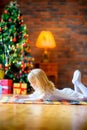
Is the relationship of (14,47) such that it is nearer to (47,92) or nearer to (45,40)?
(45,40)

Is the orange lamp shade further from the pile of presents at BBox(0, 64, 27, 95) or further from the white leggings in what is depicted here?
the white leggings

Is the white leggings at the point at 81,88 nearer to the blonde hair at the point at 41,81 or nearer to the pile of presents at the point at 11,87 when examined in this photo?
the blonde hair at the point at 41,81

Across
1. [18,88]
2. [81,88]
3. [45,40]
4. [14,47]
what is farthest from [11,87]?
[81,88]

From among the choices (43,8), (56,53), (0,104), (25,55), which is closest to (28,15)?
(43,8)

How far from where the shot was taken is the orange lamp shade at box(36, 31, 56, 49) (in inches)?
244

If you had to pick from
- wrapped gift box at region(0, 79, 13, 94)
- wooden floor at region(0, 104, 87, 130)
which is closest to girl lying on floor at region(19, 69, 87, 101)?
wooden floor at region(0, 104, 87, 130)

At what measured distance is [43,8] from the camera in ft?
22.1

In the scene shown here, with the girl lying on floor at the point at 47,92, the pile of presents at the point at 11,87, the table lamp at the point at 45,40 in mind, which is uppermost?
the table lamp at the point at 45,40

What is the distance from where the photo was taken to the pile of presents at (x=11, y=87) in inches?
194

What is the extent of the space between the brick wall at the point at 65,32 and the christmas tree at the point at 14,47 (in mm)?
1237

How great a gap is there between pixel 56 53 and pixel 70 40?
0.44 meters

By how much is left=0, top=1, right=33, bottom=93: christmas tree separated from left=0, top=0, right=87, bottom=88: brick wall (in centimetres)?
124

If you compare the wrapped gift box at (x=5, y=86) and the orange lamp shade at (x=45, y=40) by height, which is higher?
the orange lamp shade at (x=45, y=40)

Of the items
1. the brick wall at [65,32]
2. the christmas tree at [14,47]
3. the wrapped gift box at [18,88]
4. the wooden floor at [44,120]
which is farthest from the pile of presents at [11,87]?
the wooden floor at [44,120]
